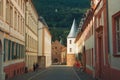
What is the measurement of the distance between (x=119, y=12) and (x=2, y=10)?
42.8ft

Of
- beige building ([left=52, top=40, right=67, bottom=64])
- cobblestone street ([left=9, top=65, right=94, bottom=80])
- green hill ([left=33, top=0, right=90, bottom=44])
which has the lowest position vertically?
cobblestone street ([left=9, top=65, right=94, bottom=80])

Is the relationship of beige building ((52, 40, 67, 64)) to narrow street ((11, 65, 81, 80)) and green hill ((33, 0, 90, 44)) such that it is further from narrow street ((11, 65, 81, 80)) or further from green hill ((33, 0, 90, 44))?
narrow street ((11, 65, 81, 80))

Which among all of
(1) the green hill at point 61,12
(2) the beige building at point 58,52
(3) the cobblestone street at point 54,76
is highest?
(1) the green hill at point 61,12

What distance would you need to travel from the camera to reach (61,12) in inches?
6181

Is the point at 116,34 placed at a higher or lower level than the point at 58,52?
higher

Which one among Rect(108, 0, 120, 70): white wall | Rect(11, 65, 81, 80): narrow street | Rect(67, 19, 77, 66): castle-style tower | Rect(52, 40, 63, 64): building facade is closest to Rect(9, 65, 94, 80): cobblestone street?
Rect(11, 65, 81, 80): narrow street

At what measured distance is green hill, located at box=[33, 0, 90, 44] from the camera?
5955 inches

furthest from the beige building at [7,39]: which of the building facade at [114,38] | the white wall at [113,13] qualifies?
the building facade at [114,38]

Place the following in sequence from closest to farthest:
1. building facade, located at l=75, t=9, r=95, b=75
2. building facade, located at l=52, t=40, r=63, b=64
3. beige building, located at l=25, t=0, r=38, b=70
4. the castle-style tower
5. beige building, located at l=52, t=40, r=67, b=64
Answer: building facade, located at l=75, t=9, r=95, b=75, beige building, located at l=25, t=0, r=38, b=70, the castle-style tower, beige building, located at l=52, t=40, r=67, b=64, building facade, located at l=52, t=40, r=63, b=64

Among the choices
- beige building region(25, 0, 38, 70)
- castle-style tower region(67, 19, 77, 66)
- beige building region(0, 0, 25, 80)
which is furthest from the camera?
castle-style tower region(67, 19, 77, 66)

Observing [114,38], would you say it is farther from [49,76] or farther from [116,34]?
[49,76]

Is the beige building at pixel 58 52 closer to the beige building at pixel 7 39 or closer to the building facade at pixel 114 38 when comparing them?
the beige building at pixel 7 39

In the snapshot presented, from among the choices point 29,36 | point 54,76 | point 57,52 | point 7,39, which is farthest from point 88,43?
point 57,52

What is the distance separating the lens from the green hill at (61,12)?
151 m
